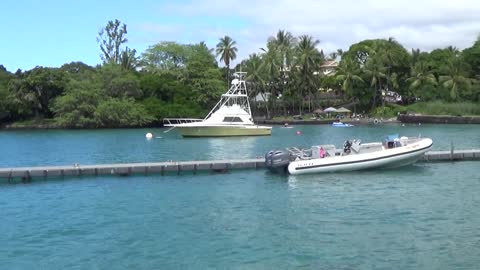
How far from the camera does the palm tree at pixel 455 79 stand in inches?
3895

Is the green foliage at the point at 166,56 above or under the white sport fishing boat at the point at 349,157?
above

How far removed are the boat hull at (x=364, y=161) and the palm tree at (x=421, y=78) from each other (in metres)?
72.2

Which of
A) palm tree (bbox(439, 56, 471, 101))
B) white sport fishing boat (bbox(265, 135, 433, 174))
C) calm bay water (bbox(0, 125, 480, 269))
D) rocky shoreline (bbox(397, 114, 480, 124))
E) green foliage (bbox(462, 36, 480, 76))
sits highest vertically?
green foliage (bbox(462, 36, 480, 76))

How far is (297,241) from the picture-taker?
17.7 metres

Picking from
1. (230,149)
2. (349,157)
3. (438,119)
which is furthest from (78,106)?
(349,157)

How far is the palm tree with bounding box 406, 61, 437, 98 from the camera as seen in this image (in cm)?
10181

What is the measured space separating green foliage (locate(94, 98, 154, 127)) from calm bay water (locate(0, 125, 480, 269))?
66.3 metres

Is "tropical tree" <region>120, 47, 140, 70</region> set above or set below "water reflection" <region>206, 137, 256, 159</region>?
above

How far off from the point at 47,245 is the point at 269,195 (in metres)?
11.4

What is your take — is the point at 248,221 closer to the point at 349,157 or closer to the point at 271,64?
the point at 349,157

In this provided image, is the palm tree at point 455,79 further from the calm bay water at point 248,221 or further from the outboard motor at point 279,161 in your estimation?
the outboard motor at point 279,161

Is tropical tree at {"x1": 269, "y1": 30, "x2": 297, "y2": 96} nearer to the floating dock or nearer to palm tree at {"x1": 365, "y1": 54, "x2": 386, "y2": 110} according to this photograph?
palm tree at {"x1": 365, "y1": 54, "x2": 386, "y2": 110}

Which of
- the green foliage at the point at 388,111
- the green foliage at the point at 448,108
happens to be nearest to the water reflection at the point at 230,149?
the green foliage at the point at 388,111

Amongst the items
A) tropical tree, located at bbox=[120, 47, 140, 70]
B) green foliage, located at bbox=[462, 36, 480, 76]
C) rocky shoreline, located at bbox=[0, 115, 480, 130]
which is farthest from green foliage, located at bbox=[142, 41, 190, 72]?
green foliage, located at bbox=[462, 36, 480, 76]
